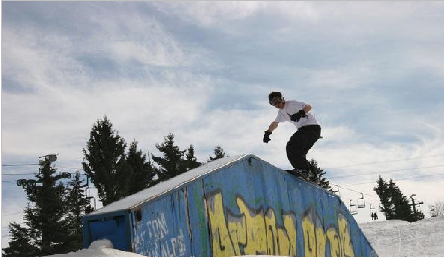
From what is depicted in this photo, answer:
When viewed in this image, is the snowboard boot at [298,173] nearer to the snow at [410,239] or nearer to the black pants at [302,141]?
the black pants at [302,141]

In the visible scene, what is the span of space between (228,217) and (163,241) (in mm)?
1520

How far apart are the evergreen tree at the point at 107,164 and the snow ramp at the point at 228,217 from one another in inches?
771

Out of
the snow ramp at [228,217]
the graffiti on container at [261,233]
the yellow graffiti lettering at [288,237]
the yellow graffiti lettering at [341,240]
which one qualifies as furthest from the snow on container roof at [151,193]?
the yellow graffiti lettering at [341,240]

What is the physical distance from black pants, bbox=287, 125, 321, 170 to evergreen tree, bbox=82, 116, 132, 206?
20676 millimetres

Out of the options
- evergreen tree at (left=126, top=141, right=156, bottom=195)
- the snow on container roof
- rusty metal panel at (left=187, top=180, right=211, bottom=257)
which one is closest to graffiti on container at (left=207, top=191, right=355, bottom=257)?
rusty metal panel at (left=187, top=180, right=211, bottom=257)

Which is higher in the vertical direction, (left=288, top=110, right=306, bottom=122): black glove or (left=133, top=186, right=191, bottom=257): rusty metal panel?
(left=288, top=110, right=306, bottom=122): black glove

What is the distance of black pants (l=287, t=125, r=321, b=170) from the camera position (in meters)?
7.54

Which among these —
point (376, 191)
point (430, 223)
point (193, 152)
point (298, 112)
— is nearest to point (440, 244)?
point (430, 223)

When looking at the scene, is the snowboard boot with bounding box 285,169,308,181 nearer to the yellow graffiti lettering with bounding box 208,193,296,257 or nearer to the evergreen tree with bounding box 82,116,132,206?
the yellow graffiti lettering with bounding box 208,193,296,257

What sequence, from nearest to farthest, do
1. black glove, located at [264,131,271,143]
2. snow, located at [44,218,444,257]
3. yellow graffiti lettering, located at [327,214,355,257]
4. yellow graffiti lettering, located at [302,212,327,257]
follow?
black glove, located at [264,131,271,143], yellow graffiti lettering, located at [302,212,327,257], yellow graffiti lettering, located at [327,214,355,257], snow, located at [44,218,444,257]

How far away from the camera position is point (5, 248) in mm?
27094

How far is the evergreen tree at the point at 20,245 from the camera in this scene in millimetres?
25438

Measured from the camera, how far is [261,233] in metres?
6.97

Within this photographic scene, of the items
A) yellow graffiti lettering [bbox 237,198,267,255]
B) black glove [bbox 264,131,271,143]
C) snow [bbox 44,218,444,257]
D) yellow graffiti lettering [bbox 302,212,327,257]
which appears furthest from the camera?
snow [bbox 44,218,444,257]
